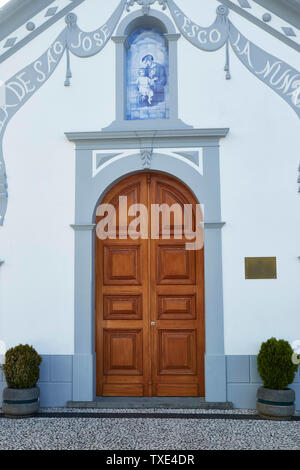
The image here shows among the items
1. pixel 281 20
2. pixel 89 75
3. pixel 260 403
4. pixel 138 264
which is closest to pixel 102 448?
pixel 260 403

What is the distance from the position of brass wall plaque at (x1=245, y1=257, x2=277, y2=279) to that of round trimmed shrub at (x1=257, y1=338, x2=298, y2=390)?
0.87 m

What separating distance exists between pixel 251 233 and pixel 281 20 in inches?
112

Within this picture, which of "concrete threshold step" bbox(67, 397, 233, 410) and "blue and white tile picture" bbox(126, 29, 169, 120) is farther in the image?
"blue and white tile picture" bbox(126, 29, 169, 120)

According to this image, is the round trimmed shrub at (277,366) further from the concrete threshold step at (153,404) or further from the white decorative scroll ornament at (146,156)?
the white decorative scroll ornament at (146,156)

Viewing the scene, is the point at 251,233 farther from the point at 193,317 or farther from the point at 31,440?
the point at 31,440

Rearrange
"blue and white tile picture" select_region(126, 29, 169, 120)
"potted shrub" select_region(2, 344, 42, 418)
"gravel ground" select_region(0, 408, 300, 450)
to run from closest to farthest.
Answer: "gravel ground" select_region(0, 408, 300, 450) < "potted shrub" select_region(2, 344, 42, 418) < "blue and white tile picture" select_region(126, 29, 169, 120)

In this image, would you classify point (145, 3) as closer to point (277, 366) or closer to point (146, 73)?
point (146, 73)

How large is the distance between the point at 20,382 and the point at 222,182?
3572 millimetres

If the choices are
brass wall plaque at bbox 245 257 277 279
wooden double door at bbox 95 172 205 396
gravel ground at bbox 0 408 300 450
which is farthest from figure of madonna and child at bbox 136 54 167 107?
gravel ground at bbox 0 408 300 450

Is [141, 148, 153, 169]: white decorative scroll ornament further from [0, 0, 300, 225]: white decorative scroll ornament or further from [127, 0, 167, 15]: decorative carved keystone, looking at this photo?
[127, 0, 167, 15]: decorative carved keystone

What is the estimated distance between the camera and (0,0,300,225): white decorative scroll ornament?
6.75 m

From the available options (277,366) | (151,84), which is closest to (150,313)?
(277,366)

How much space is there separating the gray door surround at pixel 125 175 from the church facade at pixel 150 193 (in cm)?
2

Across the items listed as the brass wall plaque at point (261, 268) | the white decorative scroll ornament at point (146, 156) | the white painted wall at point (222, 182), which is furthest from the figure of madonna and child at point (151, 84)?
the brass wall plaque at point (261, 268)
